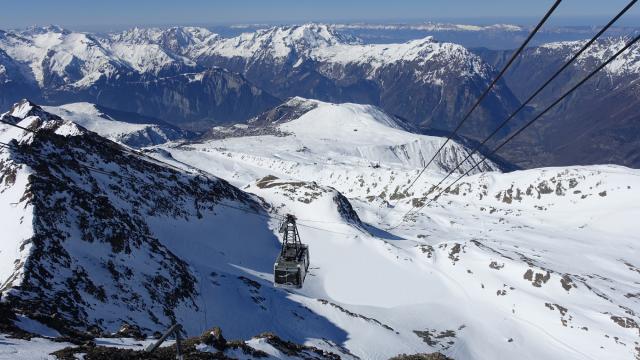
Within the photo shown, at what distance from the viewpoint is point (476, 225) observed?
7446 inches

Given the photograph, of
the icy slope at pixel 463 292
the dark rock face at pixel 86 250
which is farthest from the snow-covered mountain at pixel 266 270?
the icy slope at pixel 463 292

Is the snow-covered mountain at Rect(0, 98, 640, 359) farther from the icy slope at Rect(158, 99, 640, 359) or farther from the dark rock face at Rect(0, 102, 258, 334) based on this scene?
the icy slope at Rect(158, 99, 640, 359)

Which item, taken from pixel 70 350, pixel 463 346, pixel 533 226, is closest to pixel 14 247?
pixel 70 350

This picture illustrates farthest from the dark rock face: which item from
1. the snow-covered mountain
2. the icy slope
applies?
the icy slope

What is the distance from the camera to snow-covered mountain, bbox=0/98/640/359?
50.6m

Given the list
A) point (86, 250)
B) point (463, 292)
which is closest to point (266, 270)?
point (86, 250)

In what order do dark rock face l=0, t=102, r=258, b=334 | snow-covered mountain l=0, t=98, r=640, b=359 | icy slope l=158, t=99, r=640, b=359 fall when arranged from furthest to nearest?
icy slope l=158, t=99, r=640, b=359, snow-covered mountain l=0, t=98, r=640, b=359, dark rock face l=0, t=102, r=258, b=334

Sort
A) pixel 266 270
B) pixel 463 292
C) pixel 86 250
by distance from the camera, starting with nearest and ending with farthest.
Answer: pixel 86 250, pixel 266 270, pixel 463 292

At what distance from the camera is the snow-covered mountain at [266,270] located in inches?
1991

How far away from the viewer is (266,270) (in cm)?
9356

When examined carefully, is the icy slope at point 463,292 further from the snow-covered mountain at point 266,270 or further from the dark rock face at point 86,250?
the dark rock face at point 86,250

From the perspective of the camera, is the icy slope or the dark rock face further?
the icy slope

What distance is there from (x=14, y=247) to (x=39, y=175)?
19.7 m

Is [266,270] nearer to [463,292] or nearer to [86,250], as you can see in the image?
[86,250]
